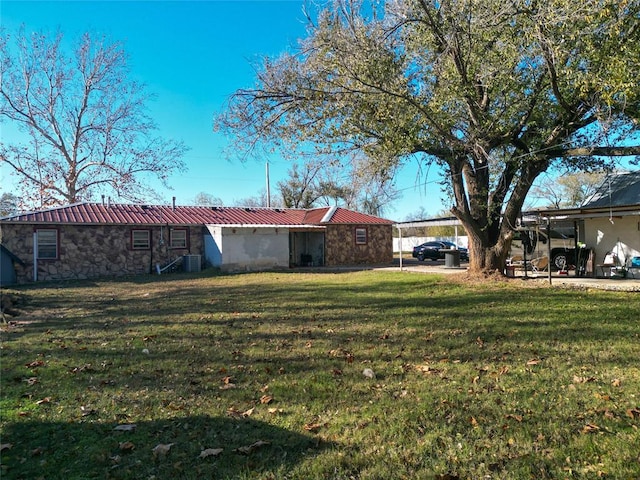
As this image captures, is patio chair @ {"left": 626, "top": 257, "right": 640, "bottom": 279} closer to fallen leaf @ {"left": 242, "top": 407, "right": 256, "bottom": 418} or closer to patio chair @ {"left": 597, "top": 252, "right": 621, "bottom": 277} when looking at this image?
patio chair @ {"left": 597, "top": 252, "right": 621, "bottom": 277}

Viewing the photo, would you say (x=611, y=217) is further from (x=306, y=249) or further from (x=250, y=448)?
(x=306, y=249)

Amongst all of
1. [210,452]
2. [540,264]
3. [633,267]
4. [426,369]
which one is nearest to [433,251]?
[540,264]

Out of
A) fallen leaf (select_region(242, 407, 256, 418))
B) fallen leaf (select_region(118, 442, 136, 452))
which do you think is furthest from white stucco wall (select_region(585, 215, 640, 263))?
fallen leaf (select_region(118, 442, 136, 452))

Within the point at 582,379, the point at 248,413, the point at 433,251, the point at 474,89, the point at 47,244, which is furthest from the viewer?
the point at 433,251

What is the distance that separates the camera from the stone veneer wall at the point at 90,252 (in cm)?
1848

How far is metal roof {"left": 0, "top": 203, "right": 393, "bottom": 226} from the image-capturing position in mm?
19719

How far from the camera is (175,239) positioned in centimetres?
2244

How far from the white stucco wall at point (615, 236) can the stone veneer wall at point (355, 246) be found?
13457 mm

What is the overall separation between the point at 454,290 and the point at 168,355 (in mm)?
8468

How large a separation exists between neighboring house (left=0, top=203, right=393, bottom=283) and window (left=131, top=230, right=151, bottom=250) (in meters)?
0.04

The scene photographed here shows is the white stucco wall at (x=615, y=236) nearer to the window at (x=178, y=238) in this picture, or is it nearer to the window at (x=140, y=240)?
the window at (x=178, y=238)

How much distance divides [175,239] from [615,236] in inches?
751

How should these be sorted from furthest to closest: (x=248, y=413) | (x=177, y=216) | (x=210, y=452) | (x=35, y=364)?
(x=177, y=216) → (x=35, y=364) → (x=248, y=413) → (x=210, y=452)

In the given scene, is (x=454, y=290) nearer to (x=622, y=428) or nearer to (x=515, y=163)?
(x=515, y=163)
